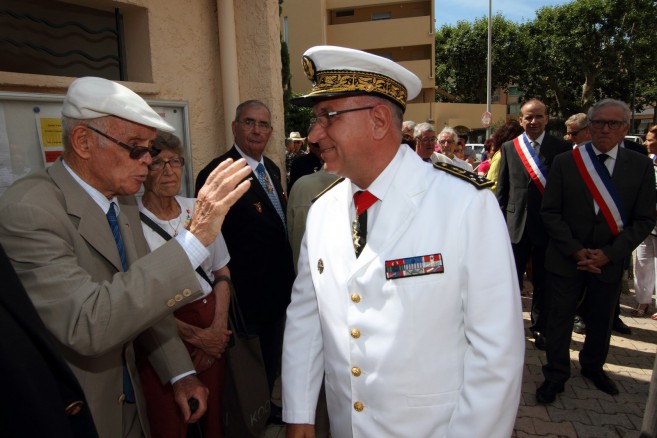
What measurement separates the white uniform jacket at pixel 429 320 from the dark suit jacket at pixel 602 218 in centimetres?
252

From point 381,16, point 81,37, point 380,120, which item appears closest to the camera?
point 380,120

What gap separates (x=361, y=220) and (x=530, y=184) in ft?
11.5

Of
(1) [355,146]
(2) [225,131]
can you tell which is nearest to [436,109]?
(2) [225,131]

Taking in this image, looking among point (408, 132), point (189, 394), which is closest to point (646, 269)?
point (408, 132)

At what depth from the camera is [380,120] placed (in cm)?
174

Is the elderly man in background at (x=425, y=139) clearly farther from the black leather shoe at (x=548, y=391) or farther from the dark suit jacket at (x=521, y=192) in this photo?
the black leather shoe at (x=548, y=391)

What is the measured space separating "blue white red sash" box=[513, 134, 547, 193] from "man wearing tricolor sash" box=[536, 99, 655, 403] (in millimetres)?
732

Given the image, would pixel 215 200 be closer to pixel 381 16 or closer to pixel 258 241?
pixel 258 241

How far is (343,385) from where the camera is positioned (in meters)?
1.71

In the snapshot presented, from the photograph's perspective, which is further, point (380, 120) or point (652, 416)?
point (652, 416)

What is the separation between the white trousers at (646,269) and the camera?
5438mm

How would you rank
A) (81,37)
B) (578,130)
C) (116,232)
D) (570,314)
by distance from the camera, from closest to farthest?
(116,232) → (570,314) → (81,37) → (578,130)

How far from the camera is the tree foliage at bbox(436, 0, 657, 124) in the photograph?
32156 millimetres

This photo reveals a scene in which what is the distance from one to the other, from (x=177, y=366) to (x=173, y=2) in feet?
10.3
